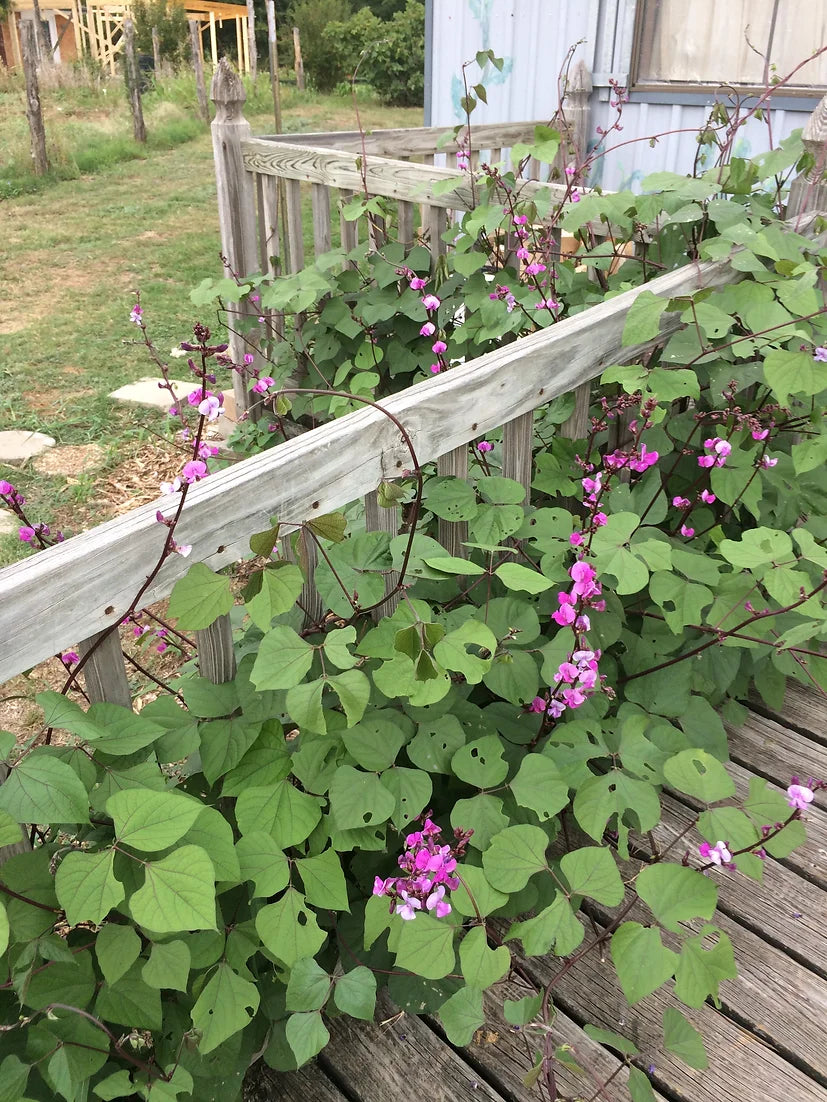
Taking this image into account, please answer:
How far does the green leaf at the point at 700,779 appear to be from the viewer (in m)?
1.31

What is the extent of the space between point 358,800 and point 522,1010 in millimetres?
385

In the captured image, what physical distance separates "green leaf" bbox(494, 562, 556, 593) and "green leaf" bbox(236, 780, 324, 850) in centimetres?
47

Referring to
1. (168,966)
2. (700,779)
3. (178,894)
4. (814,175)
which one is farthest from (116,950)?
(814,175)

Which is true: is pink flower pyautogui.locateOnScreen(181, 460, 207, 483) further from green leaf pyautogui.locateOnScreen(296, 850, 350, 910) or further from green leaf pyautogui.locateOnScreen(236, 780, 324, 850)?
green leaf pyautogui.locateOnScreen(296, 850, 350, 910)

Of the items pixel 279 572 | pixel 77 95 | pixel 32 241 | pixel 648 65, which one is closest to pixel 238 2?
pixel 77 95

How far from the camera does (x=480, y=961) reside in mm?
1239

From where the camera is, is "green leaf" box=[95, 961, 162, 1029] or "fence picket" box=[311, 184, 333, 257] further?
"fence picket" box=[311, 184, 333, 257]

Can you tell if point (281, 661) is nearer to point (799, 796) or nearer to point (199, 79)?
point (799, 796)

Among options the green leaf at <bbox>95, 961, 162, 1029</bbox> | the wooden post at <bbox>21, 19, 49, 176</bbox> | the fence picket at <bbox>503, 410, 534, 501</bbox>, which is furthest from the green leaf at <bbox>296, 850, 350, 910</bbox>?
the wooden post at <bbox>21, 19, 49, 176</bbox>

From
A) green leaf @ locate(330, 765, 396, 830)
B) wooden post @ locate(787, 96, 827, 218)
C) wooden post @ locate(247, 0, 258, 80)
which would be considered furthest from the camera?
wooden post @ locate(247, 0, 258, 80)

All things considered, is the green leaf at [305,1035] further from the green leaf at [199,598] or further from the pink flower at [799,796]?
the pink flower at [799,796]

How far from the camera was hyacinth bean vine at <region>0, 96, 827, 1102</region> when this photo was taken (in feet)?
3.82

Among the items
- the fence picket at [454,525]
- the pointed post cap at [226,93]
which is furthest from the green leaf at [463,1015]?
the pointed post cap at [226,93]

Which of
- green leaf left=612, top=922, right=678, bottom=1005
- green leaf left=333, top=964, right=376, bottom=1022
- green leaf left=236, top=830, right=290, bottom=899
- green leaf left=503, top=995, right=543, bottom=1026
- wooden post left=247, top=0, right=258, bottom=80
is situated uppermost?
wooden post left=247, top=0, right=258, bottom=80
